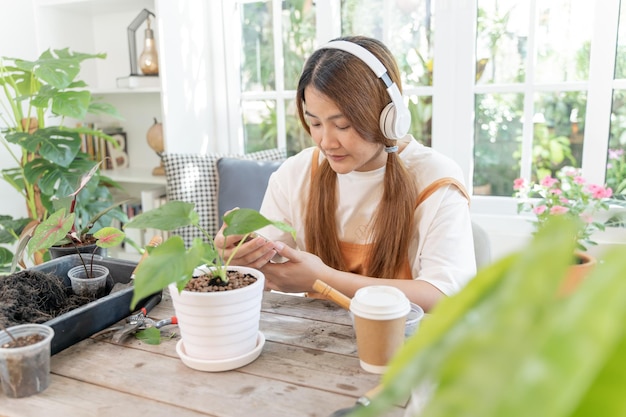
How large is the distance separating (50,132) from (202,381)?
1.82 m

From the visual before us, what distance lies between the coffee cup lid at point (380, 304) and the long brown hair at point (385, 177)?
55 centimetres

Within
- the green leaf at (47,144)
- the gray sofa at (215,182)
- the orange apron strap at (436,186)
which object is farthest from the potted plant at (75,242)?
the gray sofa at (215,182)

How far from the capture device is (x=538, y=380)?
0.35ft

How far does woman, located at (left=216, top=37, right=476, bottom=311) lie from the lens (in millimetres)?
1265

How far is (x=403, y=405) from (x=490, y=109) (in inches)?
85.3

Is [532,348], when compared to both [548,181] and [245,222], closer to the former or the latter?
[245,222]

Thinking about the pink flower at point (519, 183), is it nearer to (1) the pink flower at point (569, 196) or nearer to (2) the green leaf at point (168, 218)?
(1) the pink flower at point (569, 196)

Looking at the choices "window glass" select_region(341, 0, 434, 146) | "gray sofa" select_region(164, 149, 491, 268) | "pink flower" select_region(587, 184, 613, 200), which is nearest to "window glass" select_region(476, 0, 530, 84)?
"window glass" select_region(341, 0, 434, 146)

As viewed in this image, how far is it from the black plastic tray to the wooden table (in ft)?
0.08

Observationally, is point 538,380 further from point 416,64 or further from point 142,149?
point 142,149

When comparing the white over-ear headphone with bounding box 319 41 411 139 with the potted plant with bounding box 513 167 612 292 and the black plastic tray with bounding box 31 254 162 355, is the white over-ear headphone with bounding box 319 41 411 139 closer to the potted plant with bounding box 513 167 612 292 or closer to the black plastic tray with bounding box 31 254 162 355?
the black plastic tray with bounding box 31 254 162 355

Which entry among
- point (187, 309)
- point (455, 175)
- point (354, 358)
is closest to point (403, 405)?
point (354, 358)

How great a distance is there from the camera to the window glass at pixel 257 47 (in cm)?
306

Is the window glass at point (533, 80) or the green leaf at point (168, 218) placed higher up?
the window glass at point (533, 80)
